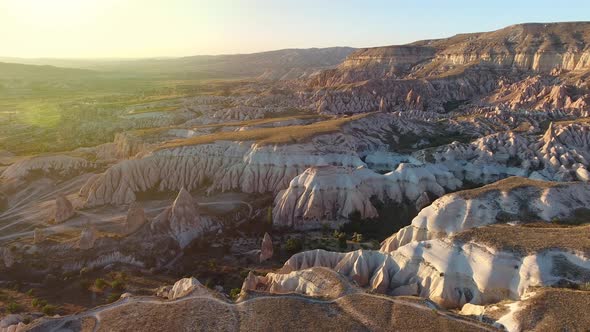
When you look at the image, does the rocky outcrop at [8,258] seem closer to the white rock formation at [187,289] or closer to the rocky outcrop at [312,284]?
the white rock formation at [187,289]

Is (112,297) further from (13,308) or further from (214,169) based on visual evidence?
(214,169)

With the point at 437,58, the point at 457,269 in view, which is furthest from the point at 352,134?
the point at 437,58

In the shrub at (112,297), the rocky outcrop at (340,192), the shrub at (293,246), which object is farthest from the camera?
the rocky outcrop at (340,192)

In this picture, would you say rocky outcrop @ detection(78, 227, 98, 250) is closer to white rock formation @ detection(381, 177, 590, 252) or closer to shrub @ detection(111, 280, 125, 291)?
shrub @ detection(111, 280, 125, 291)

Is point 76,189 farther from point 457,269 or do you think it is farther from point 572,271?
point 572,271

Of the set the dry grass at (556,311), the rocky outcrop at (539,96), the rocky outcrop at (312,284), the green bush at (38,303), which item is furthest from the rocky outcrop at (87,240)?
the rocky outcrop at (539,96)

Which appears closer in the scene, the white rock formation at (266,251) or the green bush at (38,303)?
the green bush at (38,303)
